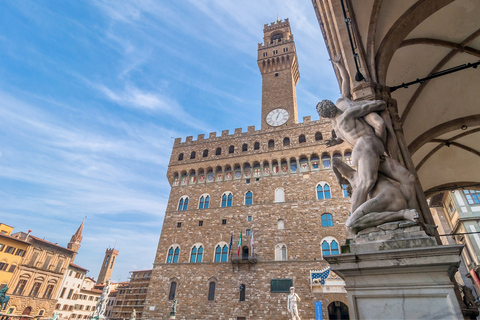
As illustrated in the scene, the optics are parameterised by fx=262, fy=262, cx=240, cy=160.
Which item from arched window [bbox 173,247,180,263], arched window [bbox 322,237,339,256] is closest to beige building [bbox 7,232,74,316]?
arched window [bbox 173,247,180,263]

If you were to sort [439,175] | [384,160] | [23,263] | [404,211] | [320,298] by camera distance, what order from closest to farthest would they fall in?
1. [404,211]
2. [384,160]
3. [439,175]
4. [320,298]
5. [23,263]

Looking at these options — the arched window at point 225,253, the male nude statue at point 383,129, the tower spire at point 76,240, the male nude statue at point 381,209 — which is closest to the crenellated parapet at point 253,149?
the arched window at point 225,253

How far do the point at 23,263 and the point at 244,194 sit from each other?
27.4 m

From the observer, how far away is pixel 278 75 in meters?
27.3

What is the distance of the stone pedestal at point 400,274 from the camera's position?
79.6 inches

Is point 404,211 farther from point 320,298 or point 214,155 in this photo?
point 214,155

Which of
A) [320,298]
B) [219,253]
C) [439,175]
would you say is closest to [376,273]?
[439,175]

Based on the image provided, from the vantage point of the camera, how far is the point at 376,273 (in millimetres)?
2279

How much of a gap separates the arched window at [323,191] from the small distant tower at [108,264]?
73.2m

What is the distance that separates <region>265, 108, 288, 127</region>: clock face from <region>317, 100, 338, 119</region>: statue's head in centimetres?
2053

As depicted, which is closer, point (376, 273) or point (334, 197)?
point (376, 273)

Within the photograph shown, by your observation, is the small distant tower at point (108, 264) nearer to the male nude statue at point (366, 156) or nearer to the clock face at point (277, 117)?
the clock face at point (277, 117)

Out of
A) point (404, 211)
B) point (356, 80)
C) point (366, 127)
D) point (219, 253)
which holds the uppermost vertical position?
point (219, 253)

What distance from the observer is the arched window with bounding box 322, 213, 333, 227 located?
1808 cm
